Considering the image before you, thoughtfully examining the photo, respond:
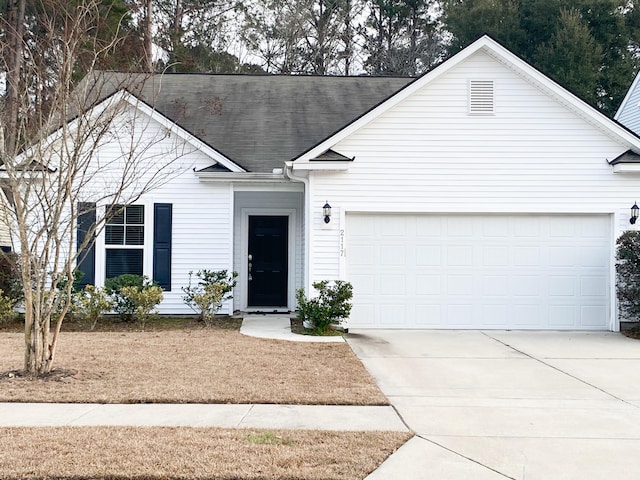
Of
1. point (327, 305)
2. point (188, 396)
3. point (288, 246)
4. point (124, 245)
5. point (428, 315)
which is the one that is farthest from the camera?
point (288, 246)

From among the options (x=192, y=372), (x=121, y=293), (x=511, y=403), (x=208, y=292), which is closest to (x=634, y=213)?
(x=511, y=403)

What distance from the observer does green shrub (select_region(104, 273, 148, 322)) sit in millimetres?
12266

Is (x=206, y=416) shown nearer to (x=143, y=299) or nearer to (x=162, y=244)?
(x=143, y=299)

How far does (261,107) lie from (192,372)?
30.7 ft

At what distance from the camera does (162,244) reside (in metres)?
13.1

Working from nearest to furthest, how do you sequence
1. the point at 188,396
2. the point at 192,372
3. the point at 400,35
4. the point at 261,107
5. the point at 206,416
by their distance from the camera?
the point at 206,416, the point at 188,396, the point at 192,372, the point at 261,107, the point at 400,35

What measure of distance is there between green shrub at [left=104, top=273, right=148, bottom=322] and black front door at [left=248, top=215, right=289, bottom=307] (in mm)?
2645

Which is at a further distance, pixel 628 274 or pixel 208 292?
pixel 208 292

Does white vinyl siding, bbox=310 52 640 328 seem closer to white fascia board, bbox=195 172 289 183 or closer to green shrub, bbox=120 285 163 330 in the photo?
white fascia board, bbox=195 172 289 183

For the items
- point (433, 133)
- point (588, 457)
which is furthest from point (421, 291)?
point (588, 457)

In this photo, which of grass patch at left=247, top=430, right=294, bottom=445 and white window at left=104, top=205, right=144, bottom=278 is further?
white window at left=104, top=205, right=144, bottom=278

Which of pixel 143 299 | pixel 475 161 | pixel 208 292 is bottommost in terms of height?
pixel 143 299

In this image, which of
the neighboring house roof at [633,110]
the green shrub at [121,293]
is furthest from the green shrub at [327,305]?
the neighboring house roof at [633,110]

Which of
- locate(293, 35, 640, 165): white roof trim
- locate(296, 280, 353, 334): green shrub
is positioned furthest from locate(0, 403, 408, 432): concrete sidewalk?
locate(293, 35, 640, 165): white roof trim
